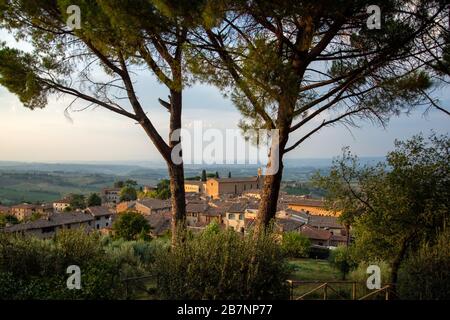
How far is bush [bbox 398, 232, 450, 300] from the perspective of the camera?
5527 millimetres

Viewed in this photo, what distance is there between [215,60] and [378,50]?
3041mm

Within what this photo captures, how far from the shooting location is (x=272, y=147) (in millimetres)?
6969

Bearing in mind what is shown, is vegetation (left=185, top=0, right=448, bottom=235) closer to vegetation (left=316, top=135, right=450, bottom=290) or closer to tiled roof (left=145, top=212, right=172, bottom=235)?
vegetation (left=316, top=135, right=450, bottom=290)

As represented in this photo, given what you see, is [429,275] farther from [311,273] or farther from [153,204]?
[153,204]

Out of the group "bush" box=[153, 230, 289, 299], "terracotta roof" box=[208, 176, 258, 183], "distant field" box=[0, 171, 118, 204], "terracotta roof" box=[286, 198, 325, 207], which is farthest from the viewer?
"terracotta roof" box=[208, 176, 258, 183]

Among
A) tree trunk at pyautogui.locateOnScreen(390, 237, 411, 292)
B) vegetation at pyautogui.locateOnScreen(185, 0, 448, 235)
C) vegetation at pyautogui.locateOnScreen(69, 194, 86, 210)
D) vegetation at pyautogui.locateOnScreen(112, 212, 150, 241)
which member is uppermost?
vegetation at pyautogui.locateOnScreen(185, 0, 448, 235)

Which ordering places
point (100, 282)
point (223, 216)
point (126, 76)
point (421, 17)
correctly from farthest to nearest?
point (223, 216) → point (126, 76) → point (421, 17) → point (100, 282)

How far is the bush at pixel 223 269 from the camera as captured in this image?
15.5ft

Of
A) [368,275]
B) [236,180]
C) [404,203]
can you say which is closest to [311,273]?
[368,275]

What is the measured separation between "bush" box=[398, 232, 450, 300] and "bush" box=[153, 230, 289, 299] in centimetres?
223

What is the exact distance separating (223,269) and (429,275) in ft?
10.8

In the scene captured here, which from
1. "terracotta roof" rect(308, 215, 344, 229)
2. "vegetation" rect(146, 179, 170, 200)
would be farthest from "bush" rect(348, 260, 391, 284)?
"vegetation" rect(146, 179, 170, 200)
